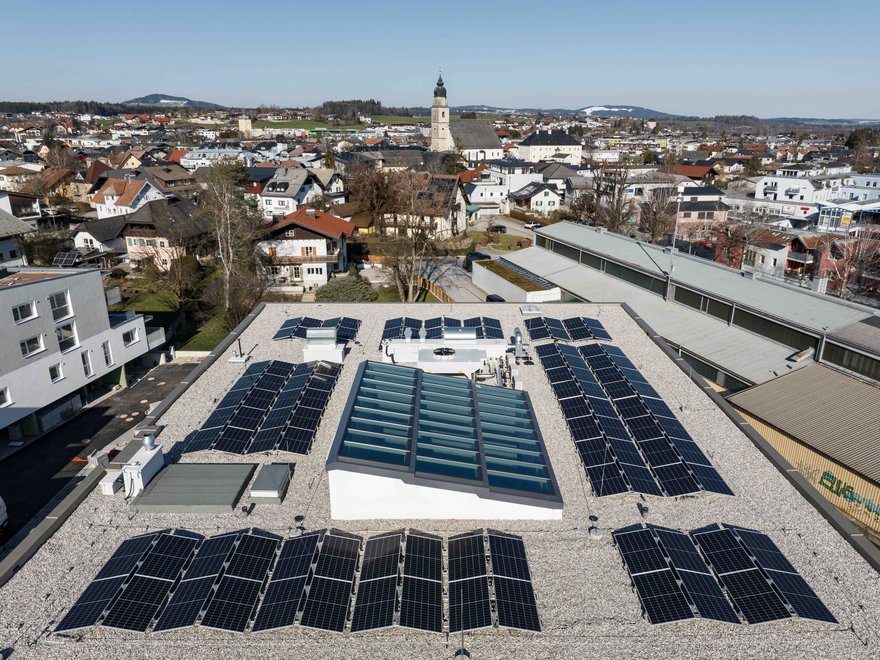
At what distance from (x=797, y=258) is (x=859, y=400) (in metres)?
35.0

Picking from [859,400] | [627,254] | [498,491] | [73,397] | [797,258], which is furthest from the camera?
[797,258]

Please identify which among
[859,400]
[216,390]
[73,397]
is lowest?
[73,397]

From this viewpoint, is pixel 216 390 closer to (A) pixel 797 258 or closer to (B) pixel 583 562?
(B) pixel 583 562

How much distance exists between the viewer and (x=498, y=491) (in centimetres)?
1191

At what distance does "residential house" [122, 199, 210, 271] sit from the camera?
53719 millimetres

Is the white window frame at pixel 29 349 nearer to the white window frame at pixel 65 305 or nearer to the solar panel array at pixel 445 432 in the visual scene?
the white window frame at pixel 65 305

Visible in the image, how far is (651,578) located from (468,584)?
349 cm

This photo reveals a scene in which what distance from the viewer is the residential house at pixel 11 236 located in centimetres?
3697

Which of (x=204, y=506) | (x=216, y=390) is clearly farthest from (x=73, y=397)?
(x=204, y=506)

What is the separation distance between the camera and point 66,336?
2741cm

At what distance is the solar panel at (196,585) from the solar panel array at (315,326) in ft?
38.4

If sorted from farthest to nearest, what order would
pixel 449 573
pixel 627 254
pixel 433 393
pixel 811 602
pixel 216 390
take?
1. pixel 627 254
2. pixel 216 390
3. pixel 433 393
4. pixel 449 573
5. pixel 811 602

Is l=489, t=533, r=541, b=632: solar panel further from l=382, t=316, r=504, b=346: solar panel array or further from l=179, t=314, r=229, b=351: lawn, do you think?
l=179, t=314, r=229, b=351: lawn

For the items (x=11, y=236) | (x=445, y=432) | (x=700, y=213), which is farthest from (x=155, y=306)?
(x=700, y=213)
